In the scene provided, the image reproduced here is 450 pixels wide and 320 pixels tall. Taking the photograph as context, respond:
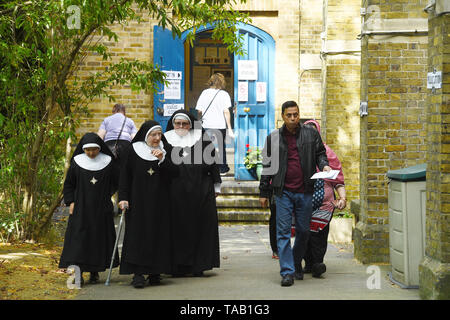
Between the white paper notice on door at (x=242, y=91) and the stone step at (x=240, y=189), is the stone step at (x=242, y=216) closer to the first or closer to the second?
the stone step at (x=240, y=189)

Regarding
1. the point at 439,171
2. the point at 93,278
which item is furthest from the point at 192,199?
the point at 439,171

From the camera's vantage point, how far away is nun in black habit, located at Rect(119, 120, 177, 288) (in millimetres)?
7964

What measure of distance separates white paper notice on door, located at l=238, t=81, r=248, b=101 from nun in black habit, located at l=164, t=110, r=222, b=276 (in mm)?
6427

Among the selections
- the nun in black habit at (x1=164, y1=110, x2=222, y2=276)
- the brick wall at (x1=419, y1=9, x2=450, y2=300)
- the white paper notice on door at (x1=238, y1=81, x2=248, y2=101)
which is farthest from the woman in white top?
the brick wall at (x1=419, y1=9, x2=450, y2=300)

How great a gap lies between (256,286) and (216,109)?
5.35 metres

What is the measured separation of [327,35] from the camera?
1262 centimetres

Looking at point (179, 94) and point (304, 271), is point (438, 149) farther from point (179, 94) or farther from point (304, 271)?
point (179, 94)

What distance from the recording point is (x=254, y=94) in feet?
49.9

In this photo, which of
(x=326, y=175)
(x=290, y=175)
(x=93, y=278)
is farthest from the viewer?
(x=93, y=278)

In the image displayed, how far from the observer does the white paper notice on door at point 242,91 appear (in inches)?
597

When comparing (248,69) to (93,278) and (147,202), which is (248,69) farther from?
(93,278)

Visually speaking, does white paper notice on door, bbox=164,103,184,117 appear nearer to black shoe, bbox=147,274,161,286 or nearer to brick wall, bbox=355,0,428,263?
brick wall, bbox=355,0,428,263

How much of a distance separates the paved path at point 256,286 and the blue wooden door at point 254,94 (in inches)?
214

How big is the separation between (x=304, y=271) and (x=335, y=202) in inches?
35.0
